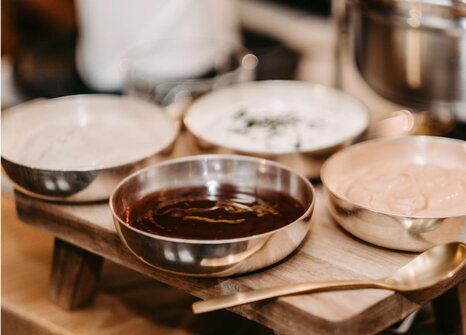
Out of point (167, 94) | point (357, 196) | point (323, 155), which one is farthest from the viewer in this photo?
point (167, 94)

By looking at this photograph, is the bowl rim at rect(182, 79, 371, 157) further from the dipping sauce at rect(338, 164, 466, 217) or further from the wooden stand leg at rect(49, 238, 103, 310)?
the wooden stand leg at rect(49, 238, 103, 310)

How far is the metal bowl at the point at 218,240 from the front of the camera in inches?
36.1

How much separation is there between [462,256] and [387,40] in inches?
17.7

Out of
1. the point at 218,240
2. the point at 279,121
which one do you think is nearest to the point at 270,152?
the point at 279,121

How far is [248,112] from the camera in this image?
1387mm

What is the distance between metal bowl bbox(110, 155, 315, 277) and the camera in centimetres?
92

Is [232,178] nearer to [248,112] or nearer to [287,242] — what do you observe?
[287,242]

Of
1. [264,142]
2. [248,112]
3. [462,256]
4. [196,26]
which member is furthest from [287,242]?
[196,26]

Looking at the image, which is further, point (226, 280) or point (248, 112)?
point (248, 112)

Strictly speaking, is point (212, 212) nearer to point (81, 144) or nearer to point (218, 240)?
point (218, 240)

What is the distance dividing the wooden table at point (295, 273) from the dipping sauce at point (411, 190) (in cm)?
6

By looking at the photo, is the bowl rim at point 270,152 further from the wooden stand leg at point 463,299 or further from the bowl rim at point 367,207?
the wooden stand leg at point 463,299

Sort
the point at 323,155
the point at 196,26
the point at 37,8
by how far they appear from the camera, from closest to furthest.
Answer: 1. the point at 323,155
2. the point at 196,26
3. the point at 37,8

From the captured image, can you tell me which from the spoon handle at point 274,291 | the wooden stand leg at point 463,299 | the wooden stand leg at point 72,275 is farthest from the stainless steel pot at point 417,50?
the wooden stand leg at point 72,275
